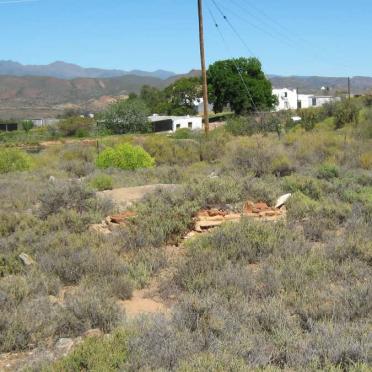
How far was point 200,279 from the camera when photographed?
648 cm

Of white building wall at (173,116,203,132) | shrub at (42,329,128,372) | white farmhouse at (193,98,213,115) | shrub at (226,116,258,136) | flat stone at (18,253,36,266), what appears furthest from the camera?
white farmhouse at (193,98,213,115)

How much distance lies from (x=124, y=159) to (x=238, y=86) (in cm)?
5641

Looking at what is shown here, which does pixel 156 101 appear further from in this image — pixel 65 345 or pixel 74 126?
pixel 65 345

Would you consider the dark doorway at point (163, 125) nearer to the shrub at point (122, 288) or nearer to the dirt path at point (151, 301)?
the dirt path at point (151, 301)

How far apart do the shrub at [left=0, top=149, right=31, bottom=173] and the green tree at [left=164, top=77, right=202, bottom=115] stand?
69165mm

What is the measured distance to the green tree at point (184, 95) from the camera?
88.9 m

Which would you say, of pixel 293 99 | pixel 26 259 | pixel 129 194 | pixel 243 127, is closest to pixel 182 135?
pixel 243 127

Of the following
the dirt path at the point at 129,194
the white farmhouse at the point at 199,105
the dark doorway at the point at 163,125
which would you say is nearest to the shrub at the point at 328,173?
the dirt path at the point at 129,194

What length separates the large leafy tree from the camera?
241 ft

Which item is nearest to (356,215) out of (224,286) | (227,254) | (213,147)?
(227,254)

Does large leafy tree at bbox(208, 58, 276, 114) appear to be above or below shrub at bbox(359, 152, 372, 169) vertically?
above

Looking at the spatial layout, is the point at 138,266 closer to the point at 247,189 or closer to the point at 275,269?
the point at 275,269

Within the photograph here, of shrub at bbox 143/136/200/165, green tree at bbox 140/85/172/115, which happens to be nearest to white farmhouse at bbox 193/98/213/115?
green tree at bbox 140/85/172/115

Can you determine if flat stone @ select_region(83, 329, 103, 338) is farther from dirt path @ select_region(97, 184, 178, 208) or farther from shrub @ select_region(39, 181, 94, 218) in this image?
dirt path @ select_region(97, 184, 178, 208)
